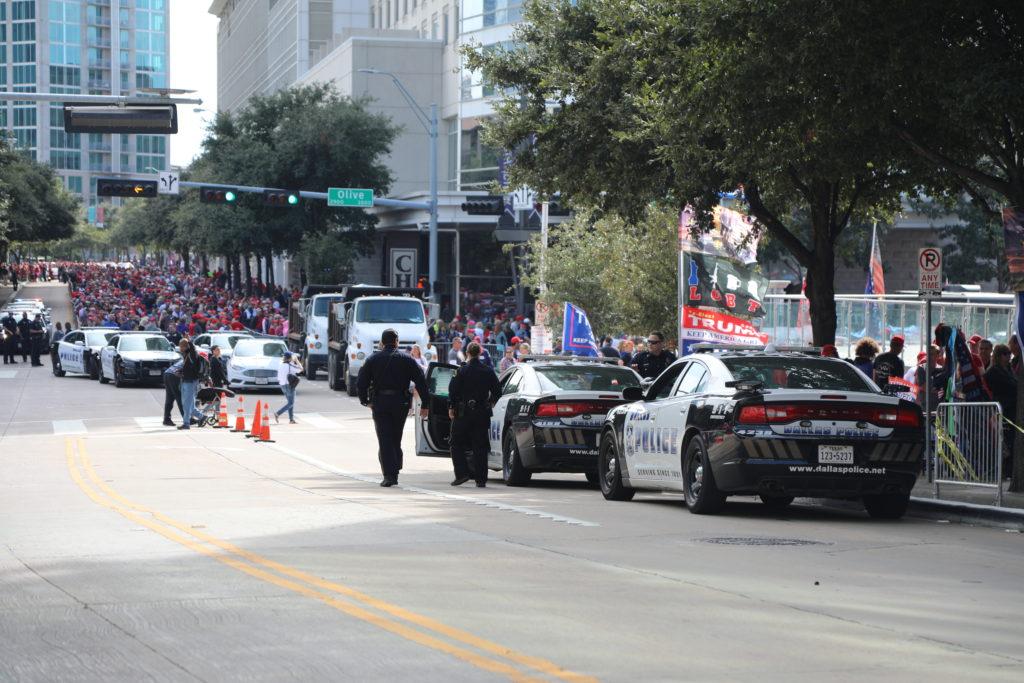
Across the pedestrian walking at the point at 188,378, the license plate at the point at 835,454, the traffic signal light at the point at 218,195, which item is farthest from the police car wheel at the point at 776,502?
the traffic signal light at the point at 218,195

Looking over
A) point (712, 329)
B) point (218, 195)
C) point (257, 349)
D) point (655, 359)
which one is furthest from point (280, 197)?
point (712, 329)

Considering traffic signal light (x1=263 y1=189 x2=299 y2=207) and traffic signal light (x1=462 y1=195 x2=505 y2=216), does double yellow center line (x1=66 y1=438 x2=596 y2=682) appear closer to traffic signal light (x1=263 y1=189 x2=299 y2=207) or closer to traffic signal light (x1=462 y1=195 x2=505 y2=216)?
traffic signal light (x1=462 y1=195 x2=505 y2=216)

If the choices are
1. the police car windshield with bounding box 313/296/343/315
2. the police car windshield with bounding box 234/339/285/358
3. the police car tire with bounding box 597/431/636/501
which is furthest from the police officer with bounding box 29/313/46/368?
the police car tire with bounding box 597/431/636/501

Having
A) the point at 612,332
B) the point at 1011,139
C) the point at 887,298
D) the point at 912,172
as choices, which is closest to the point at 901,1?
the point at 1011,139

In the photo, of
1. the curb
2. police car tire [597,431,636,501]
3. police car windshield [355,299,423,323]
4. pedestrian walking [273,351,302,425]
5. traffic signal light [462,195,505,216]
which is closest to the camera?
the curb

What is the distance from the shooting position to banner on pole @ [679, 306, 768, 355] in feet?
80.1

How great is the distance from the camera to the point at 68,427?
32.1 m

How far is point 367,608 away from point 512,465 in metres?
10.0

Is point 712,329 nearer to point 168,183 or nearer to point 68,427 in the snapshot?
point 68,427

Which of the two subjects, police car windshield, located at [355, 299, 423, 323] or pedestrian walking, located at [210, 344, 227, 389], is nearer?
pedestrian walking, located at [210, 344, 227, 389]

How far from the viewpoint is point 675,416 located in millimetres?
15242

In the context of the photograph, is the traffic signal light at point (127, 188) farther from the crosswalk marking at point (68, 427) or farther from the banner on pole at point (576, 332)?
the banner on pole at point (576, 332)

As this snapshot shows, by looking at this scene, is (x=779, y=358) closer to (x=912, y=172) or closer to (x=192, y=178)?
(x=912, y=172)

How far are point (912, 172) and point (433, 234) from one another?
32.0 m
